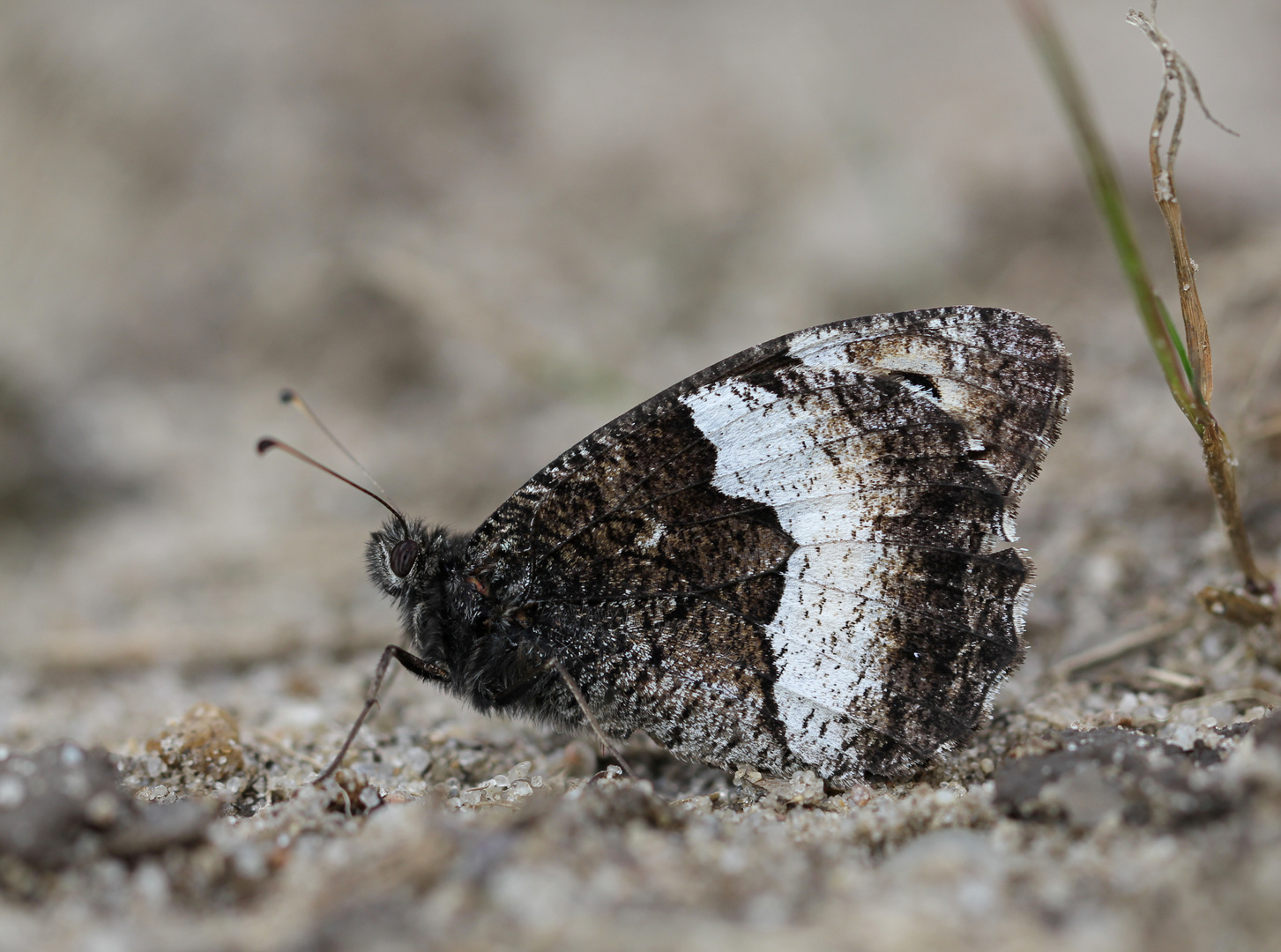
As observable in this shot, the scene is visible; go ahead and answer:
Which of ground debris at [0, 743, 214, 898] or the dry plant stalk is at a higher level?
the dry plant stalk

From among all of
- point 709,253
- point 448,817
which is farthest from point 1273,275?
point 448,817

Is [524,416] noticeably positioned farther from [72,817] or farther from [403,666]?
[72,817]

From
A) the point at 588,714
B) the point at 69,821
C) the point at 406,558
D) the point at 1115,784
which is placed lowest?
the point at 1115,784

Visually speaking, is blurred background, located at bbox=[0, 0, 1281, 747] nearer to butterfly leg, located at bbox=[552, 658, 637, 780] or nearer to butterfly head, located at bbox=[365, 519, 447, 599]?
butterfly head, located at bbox=[365, 519, 447, 599]

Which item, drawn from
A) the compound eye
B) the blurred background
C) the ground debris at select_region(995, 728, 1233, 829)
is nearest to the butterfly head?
the compound eye

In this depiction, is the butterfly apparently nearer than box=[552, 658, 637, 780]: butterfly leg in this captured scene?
Yes

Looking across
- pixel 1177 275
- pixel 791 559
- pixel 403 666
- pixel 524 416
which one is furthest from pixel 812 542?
pixel 524 416
